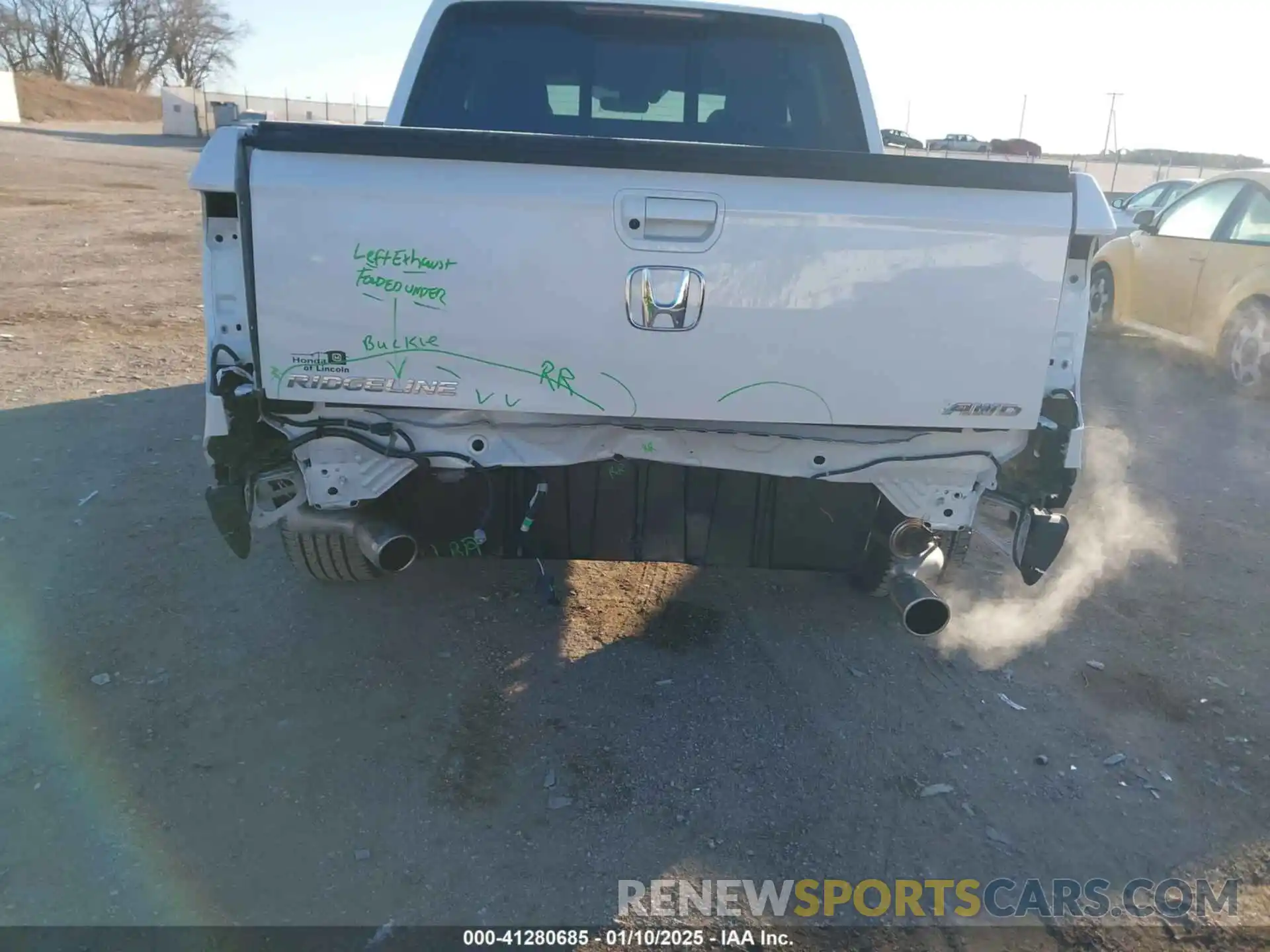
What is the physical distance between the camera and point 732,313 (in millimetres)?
3064

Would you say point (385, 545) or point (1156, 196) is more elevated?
point (1156, 196)

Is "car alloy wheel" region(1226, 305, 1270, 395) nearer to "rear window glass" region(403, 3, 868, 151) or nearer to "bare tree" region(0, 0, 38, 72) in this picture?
"rear window glass" region(403, 3, 868, 151)

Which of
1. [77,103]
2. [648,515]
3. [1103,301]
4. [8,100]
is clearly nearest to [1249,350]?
[1103,301]

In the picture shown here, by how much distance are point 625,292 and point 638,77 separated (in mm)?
2138

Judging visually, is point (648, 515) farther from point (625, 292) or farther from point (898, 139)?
point (898, 139)

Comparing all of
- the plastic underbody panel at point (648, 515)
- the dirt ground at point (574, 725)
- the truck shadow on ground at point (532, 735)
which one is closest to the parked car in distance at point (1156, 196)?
the dirt ground at point (574, 725)

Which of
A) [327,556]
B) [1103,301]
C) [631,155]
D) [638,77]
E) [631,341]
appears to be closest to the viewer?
[631,155]

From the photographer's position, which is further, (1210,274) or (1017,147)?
(1210,274)

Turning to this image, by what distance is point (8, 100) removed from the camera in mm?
53750

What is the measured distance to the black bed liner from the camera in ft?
9.66

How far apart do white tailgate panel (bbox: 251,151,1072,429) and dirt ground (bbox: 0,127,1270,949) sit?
1216 mm

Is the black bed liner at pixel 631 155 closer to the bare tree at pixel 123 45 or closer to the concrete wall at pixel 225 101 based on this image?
the concrete wall at pixel 225 101

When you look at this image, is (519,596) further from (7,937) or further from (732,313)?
(7,937)

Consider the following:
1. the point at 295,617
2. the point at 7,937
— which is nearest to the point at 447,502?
the point at 295,617
